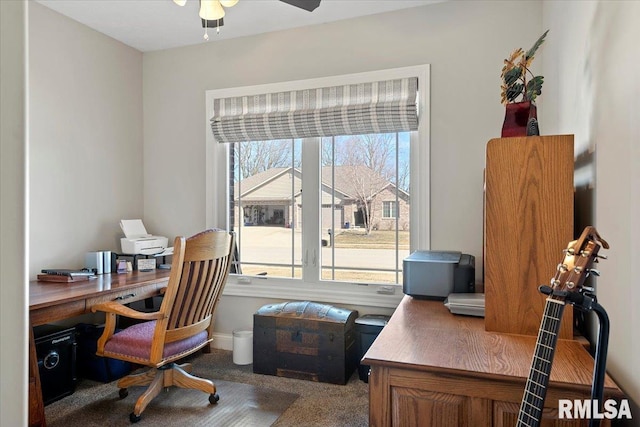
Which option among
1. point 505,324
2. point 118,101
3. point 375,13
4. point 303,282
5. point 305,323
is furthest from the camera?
point 118,101

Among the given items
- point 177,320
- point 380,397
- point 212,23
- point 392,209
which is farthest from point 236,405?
point 212,23

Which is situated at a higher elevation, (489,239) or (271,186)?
(271,186)

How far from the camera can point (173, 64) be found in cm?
362

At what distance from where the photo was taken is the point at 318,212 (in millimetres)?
3219

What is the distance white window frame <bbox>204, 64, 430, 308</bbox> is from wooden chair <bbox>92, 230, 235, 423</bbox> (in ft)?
2.59

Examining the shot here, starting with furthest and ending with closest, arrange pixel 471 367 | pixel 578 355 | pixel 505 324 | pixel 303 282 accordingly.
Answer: pixel 303 282, pixel 505 324, pixel 578 355, pixel 471 367

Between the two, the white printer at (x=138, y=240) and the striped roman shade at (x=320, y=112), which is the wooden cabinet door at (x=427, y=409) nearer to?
the striped roman shade at (x=320, y=112)

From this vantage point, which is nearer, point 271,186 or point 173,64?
point 271,186

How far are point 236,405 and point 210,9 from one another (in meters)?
2.43

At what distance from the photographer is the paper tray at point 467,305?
1.77 meters

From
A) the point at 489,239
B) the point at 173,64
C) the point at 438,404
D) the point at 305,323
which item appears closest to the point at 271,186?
the point at 305,323

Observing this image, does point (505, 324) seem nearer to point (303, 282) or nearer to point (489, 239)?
point (489, 239)

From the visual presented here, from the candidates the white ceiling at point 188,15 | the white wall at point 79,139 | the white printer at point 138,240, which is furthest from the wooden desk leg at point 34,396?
the white ceiling at point 188,15

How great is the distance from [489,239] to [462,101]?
158 cm
